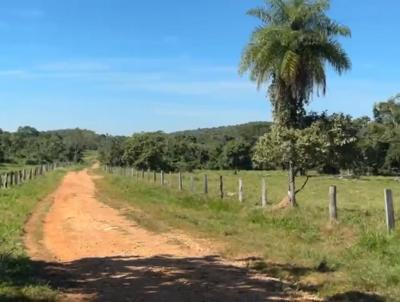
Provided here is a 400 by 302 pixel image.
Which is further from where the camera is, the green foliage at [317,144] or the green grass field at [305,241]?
the green foliage at [317,144]

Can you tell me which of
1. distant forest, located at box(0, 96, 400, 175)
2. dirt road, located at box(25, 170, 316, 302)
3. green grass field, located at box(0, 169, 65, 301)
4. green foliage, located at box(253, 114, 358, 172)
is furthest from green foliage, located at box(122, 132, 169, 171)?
dirt road, located at box(25, 170, 316, 302)

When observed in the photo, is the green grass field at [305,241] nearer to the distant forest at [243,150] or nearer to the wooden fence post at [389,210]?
the wooden fence post at [389,210]

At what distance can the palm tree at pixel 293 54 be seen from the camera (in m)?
20.2

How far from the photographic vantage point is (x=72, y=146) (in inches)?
6447

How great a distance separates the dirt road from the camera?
8938 mm

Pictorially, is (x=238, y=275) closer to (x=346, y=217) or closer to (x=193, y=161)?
(x=346, y=217)

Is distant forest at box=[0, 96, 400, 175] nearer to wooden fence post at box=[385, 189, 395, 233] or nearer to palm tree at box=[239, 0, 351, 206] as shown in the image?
palm tree at box=[239, 0, 351, 206]

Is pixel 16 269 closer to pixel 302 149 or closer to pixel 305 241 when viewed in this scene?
pixel 305 241

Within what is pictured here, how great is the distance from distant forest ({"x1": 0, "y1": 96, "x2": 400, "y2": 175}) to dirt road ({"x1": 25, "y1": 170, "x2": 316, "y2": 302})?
722 cm

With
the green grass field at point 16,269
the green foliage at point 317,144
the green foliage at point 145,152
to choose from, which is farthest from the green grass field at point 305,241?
the green foliage at point 145,152

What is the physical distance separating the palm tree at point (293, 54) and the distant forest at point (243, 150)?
886 mm

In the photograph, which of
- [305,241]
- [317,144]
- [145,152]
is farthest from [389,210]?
[145,152]

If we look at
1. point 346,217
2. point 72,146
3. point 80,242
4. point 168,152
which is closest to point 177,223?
point 80,242

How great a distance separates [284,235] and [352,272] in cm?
485
